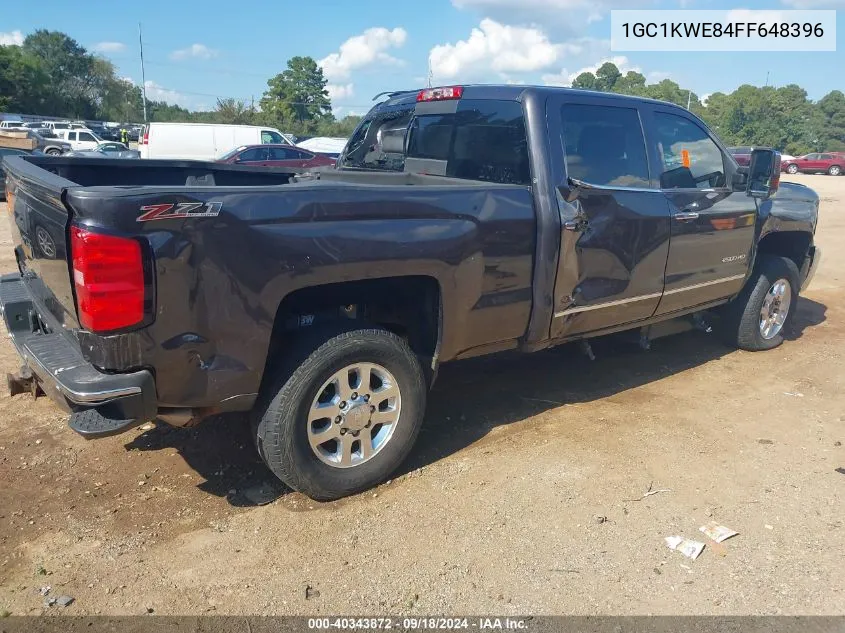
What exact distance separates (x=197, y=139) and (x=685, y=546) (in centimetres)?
2216

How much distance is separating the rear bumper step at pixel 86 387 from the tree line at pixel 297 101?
48.9m

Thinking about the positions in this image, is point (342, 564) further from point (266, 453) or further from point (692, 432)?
point (692, 432)

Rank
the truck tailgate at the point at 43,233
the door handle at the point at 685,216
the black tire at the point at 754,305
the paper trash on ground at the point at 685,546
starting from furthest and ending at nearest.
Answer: the black tire at the point at 754,305, the door handle at the point at 685,216, the paper trash on ground at the point at 685,546, the truck tailgate at the point at 43,233

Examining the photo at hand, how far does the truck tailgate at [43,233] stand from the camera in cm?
275

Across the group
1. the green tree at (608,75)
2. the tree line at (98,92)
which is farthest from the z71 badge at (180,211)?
the green tree at (608,75)

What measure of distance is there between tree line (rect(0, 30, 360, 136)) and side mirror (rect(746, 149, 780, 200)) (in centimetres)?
5880

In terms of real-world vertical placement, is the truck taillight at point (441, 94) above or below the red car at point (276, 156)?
above

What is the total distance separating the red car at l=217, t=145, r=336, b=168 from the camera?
1927cm

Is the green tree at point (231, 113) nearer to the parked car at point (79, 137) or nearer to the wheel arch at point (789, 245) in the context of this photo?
the parked car at point (79, 137)

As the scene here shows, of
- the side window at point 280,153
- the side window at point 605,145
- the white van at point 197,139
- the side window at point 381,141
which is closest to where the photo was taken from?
the side window at point 605,145

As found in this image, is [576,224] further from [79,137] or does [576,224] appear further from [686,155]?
[79,137]

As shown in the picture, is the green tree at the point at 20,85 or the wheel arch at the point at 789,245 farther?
the green tree at the point at 20,85

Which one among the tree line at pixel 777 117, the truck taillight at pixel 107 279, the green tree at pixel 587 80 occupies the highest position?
the green tree at pixel 587 80

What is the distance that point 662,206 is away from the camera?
439cm
